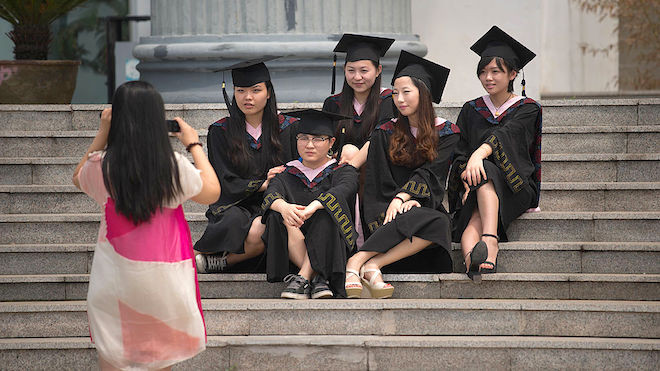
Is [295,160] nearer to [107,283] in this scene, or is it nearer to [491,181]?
[491,181]

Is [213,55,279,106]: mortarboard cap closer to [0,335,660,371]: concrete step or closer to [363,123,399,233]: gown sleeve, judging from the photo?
[363,123,399,233]: gown sleeve

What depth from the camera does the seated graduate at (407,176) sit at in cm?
539

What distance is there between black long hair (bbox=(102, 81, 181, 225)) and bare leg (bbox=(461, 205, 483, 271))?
2334 millimetres

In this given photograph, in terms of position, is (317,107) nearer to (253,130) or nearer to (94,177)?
(253,130)

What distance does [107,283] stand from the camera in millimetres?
3705

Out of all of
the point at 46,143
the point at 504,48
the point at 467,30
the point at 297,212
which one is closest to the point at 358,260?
the point at 297,212

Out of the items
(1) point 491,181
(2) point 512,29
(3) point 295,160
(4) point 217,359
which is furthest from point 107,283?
(2) point 512,29

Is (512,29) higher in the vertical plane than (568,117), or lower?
higher

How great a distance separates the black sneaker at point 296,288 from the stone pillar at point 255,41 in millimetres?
2720

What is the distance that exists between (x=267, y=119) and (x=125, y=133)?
2273mm

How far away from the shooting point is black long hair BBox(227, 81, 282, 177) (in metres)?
5.72

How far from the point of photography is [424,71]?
572 cm

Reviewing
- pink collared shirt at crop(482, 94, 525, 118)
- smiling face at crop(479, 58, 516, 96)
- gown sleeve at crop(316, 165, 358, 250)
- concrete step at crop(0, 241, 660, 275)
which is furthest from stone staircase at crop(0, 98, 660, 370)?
smiling face at crop(479, 58, 516, 96)

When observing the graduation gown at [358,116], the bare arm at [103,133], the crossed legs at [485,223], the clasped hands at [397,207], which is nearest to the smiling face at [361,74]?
the graduation gown at [358,116]
